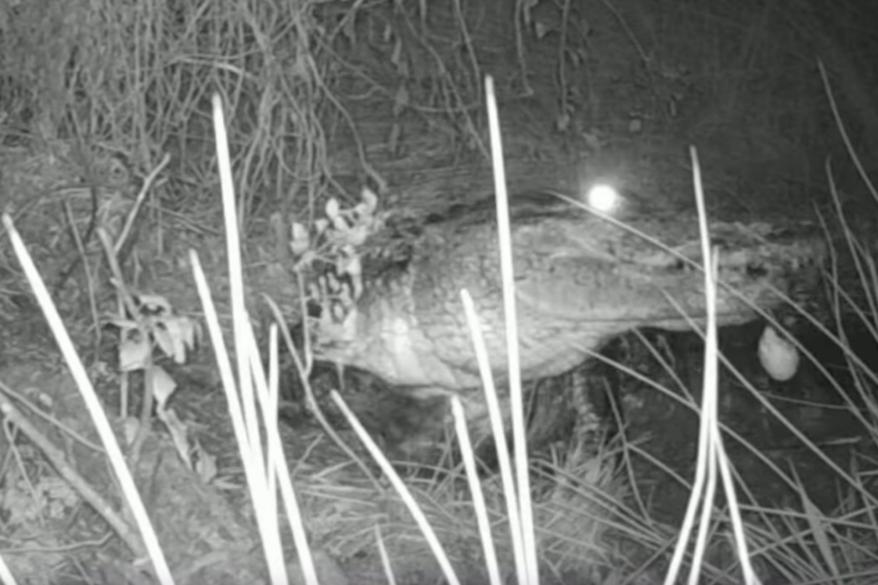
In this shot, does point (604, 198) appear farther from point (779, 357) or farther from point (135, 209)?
point (135, 209)

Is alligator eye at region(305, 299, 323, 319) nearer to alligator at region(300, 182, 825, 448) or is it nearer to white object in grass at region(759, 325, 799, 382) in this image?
alligator at region(300, 182, 825, 448)

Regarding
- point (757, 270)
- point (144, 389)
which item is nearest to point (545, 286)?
point (757, 270)

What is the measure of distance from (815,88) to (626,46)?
0.17 meters

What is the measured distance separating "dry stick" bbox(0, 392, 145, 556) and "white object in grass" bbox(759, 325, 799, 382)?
0.49 m

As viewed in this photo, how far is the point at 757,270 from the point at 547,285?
6.6 inches

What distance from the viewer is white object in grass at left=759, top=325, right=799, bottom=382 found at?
1062 millimetres

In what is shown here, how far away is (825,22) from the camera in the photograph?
3.96 ft

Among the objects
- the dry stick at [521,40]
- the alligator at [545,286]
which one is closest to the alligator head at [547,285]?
the alligator at [545,286]

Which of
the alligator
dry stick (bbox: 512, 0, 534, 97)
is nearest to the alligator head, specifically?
the alligator

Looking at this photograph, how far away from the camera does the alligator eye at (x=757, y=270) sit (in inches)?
43.5

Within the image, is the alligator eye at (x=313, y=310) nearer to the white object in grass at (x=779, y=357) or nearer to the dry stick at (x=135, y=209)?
the dry stick at (x=135, y=209)

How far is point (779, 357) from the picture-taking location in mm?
1062

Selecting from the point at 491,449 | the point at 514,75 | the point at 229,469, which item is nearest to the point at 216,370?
the point at 229,469

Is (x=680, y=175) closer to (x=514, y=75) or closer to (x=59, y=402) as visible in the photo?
(x=514, y=75)
